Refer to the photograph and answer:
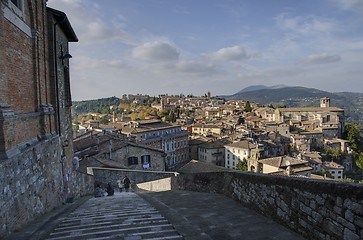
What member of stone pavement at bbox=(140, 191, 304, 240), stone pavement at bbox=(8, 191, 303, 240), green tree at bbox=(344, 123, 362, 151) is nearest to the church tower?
green tree at bbox=(344, 123, 362, 151)

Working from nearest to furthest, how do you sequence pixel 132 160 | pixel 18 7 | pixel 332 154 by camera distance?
pixel 18 7 → pixel 132 160 → pixel 332 154

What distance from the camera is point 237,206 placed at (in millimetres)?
8273

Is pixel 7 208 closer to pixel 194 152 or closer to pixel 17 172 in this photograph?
pixel 17 172

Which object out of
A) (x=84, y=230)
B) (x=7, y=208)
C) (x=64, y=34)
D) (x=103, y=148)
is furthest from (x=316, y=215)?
(x=103, y=148)

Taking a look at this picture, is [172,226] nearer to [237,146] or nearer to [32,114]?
[32,114]

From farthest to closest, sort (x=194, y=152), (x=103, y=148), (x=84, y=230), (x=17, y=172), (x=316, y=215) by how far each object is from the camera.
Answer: (x=194, y=152), (x=103, y=148), (x=17, y=172), (x=84, y=230), (x=316, y=215)

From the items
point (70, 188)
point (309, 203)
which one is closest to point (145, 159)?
point (70, 188)

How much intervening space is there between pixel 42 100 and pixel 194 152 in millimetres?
68025

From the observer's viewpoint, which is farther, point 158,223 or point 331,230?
point 158,223

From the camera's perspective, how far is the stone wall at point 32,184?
6.29m

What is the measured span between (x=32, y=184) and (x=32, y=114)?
2166mm

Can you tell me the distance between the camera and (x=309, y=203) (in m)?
5.17

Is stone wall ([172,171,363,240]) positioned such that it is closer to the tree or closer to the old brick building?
the old brick building

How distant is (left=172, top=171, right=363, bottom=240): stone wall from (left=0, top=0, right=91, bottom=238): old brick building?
17.5 ft
